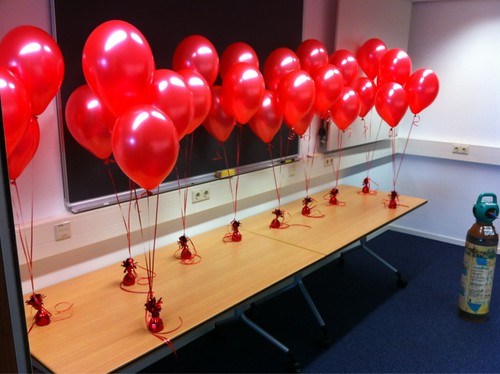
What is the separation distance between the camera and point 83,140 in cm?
190

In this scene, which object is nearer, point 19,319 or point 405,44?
point 19,319

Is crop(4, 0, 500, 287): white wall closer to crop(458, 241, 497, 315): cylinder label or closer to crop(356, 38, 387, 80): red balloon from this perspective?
crop(356, 38, 387, 80): red balloon

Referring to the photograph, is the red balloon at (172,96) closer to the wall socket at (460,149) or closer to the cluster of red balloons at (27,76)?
the cluster of red balloons at (27,76)

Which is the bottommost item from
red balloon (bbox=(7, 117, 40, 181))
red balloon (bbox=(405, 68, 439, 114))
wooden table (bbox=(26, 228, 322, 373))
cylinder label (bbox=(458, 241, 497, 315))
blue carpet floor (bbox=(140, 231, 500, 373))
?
blue carpet floor (bbox=(140, 231, 500, 373))

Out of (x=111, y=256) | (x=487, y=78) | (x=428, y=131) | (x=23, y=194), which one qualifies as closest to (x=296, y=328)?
(x=111, y=256)

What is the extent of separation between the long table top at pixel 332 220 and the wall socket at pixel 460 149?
124cm

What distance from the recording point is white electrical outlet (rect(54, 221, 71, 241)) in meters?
2.11

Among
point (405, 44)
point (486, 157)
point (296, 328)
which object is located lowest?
point (296, 328)

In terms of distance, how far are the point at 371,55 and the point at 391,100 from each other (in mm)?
622

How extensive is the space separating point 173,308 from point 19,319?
3.76 feet

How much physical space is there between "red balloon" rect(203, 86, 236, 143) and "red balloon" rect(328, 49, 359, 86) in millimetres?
1198

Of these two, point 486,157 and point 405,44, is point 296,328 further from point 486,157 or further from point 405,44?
point 405,44

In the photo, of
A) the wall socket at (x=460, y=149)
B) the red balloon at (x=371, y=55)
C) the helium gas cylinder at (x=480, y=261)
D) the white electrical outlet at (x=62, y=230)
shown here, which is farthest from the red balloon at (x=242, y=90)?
the wall socket at (x=460, y=149)

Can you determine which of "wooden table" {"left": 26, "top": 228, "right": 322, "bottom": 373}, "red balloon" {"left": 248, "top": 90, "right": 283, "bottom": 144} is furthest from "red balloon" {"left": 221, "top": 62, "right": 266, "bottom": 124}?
"wooden table" {"left": 26, "top": 228, "right": 322, "bottom": 373}
